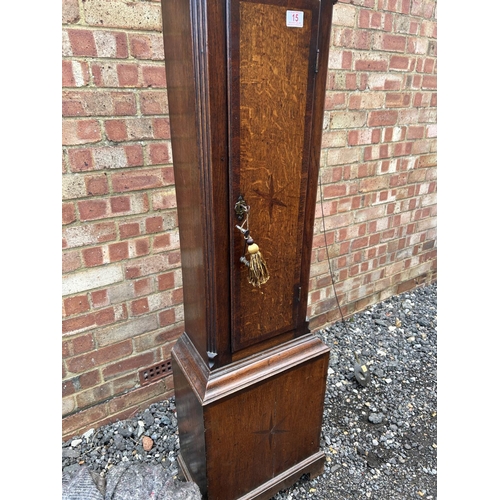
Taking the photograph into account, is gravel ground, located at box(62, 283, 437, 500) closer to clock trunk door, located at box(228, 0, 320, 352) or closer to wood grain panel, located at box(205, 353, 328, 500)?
wood grain panel, located at box(205, 353, 328, 500)

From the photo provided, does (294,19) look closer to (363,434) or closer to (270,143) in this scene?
(270,143)

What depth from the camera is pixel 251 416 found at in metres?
1.15

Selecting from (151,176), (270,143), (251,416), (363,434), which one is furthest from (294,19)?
(363,434)

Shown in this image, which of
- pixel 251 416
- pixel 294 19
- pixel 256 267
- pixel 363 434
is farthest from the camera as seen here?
pixel 363 434

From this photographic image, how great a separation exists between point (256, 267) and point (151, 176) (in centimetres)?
67

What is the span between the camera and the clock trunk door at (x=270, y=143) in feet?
2.67

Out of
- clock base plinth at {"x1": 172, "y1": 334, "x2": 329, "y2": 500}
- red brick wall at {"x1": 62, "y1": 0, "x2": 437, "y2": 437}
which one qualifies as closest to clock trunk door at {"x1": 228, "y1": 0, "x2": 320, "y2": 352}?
clock base plinth at {"x1": 172, "y1": 334, "x2": 329, "y2": 500}

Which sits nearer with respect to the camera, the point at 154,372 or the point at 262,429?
the point at 262,429

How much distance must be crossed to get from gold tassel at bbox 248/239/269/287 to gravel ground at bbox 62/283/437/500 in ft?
3.04

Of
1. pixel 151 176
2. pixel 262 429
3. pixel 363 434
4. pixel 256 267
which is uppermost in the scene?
pixel 151 176

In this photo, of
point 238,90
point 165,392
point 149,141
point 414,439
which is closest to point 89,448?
point 165,392

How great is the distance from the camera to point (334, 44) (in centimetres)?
171

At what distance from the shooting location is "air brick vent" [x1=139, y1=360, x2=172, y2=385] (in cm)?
165

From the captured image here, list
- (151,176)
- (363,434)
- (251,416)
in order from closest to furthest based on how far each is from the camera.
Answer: (251,416), (151,176), (363,434)
